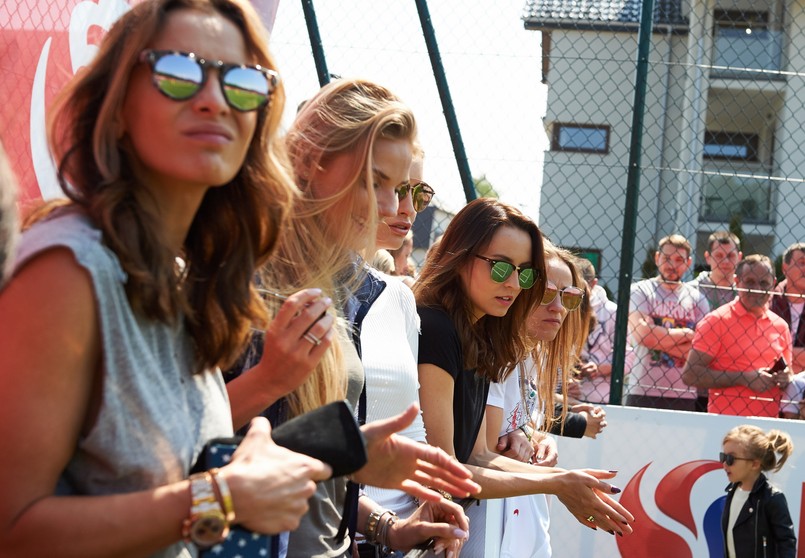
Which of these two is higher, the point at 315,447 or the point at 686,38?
the point at 686,38

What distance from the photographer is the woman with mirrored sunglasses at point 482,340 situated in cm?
298

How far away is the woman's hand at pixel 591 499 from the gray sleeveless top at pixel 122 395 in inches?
76.1

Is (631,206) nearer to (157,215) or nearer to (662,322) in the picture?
(662,322)

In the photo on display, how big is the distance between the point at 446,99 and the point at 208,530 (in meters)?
4.30

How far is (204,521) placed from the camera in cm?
126

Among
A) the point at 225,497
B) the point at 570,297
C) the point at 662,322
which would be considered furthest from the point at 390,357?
the point at 662,322

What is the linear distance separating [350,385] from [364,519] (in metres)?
0.61

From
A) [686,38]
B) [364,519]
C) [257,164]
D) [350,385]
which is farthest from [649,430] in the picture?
[686,38]

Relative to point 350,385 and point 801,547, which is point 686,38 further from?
point 350,385

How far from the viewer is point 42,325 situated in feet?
3.90

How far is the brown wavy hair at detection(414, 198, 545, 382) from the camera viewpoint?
3268 millimetres

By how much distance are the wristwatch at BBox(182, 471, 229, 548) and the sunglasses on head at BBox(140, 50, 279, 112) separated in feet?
1.84

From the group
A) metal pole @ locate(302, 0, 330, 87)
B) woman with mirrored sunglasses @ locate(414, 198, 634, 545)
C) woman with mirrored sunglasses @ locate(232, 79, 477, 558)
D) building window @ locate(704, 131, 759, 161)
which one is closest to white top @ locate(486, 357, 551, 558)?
woman with mirrored sunglasses @ locate(414, 198, 634, 545)

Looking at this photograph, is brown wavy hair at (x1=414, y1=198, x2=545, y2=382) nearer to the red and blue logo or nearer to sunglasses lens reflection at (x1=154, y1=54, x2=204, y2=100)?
sunglasses lens reflection at (x1=154, y1=54, x2=204, y2=100)
